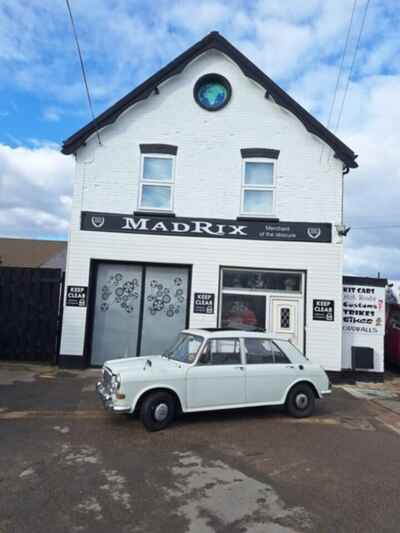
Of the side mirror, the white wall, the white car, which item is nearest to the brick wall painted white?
the white wall

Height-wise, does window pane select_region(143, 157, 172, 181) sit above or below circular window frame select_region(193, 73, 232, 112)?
below

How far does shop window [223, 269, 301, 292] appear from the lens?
37.8ft

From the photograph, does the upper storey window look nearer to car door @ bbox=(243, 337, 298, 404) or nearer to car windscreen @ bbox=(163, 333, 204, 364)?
car windscreen @ bbox=(163, 333, 204, 364)

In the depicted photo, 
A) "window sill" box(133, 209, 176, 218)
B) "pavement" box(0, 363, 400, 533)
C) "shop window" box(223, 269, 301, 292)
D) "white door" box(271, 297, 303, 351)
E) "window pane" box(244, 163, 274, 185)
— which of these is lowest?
"pavement" box(0, 363, 400, 533)

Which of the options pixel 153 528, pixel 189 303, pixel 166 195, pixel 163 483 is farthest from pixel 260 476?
pixel 166 195

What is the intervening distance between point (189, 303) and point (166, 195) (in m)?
3.13

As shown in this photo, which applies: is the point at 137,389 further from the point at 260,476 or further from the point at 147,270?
the point at 147,270

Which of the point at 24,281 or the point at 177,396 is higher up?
the point at 24,281

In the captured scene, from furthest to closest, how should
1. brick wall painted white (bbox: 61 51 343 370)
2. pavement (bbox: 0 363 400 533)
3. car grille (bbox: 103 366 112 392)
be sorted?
brick wall painted white (bbox: 61 51 343 370), car grille (bbox: 103 366 112 392), pavement (bbox: 0 363 400 533)

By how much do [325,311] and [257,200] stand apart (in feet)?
11.8

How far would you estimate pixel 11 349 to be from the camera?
37.8ft

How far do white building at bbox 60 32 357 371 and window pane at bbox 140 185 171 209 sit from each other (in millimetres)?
28

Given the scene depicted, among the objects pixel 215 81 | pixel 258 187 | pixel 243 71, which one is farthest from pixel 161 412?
pixel 243 71

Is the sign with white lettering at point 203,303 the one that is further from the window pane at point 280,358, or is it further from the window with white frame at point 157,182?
the window pane at point 280,358
